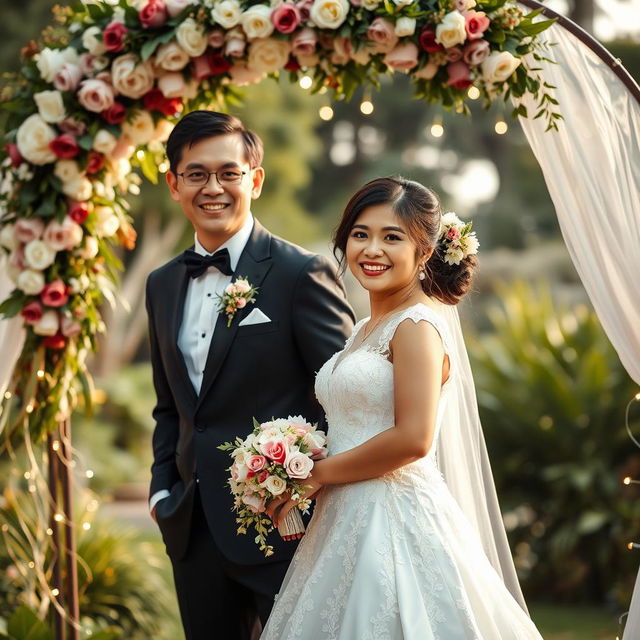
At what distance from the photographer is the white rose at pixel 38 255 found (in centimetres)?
440

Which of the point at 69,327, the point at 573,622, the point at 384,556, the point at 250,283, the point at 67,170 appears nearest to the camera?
the point at 384,556

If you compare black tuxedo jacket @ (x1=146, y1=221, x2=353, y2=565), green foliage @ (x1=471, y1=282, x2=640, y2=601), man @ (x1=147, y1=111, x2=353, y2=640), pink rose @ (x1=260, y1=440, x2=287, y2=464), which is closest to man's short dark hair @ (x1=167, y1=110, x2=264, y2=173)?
man @ (x1=147, y1=111, x2=353, y2=640)

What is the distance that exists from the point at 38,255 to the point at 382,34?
174cm

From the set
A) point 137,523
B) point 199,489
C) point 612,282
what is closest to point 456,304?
point 612,282

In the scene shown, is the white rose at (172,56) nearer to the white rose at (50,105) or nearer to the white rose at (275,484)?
the white rose at (50,105)

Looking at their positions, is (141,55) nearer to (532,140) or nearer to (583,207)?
(532,140)

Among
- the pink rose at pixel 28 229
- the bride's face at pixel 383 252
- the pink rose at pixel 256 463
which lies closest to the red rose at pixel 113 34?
the pink rose at pixel 28 229

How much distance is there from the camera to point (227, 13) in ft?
13.4

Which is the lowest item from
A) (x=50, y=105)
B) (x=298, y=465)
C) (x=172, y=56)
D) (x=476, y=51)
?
(x=298, y=465)

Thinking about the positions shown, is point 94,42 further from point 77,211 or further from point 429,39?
point 429,39

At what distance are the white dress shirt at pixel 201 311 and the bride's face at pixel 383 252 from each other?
2.46 feet

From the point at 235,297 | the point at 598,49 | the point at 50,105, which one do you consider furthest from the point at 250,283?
the point at 598,49

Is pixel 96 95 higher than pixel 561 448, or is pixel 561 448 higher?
pixel 96 95

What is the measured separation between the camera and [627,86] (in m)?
3.85
